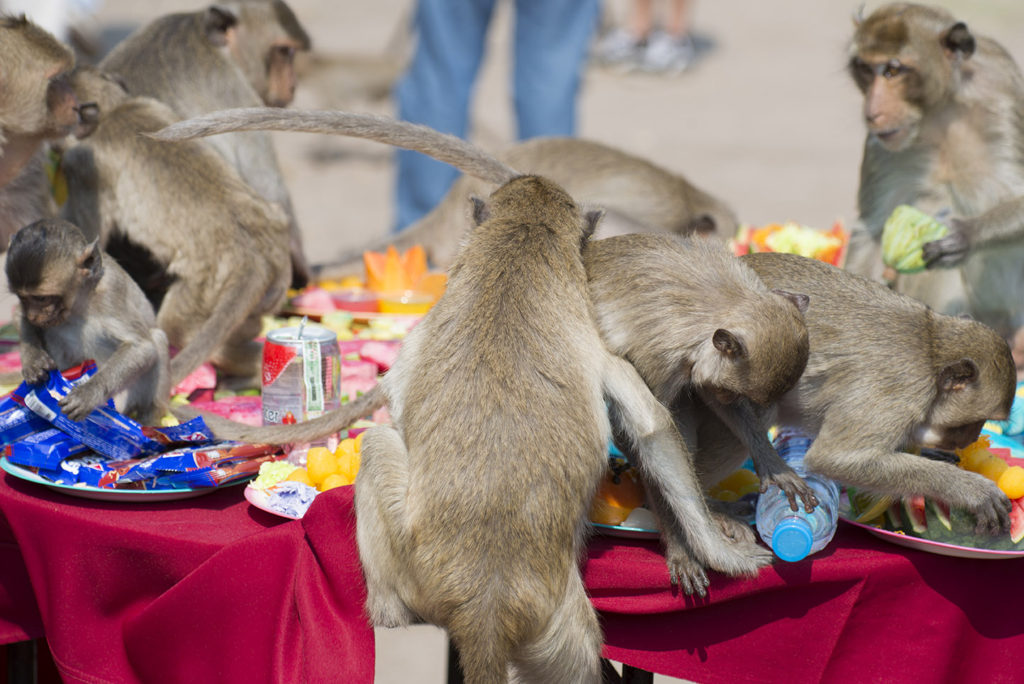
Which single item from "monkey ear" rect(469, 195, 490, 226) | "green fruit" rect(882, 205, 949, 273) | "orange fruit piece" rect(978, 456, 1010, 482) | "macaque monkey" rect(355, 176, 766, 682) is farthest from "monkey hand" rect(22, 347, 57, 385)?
"green fruit" rect(882, 205, 949, 273)

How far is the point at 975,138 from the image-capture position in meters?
3.55

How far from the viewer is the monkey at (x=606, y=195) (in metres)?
4.66

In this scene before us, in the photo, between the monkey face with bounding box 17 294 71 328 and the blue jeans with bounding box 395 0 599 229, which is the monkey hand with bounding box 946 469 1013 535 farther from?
the blue jeans with bounding box 395 0 599 229

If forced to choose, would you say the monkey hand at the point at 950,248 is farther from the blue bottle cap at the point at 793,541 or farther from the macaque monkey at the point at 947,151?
the blue bottle cap at the point at 793,541

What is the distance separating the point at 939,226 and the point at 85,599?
247cm

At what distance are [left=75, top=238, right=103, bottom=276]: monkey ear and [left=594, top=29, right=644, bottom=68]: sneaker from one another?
12.8 meters

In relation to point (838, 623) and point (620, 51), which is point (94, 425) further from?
point (620, 51)

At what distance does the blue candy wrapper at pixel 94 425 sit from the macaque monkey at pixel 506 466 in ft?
1.81

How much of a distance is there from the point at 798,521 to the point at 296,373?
1.16 meters

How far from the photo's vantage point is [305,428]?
2342 mm

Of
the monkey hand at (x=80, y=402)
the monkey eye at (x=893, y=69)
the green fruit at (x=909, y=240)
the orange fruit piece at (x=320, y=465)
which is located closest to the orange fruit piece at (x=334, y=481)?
the orange fruit piece at (x=320, y=465)

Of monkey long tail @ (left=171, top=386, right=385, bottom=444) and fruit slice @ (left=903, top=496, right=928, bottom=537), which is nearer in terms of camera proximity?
fruit slice @ (left=903, top=496, right=928, bottom=537)

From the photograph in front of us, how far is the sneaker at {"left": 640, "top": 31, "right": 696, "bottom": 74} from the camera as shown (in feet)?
47.6

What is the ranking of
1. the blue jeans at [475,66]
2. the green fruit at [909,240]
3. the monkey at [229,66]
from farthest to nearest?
the blue jeans at [475,66] → the monkey at [229,66] → the green fruit at [909,240]
